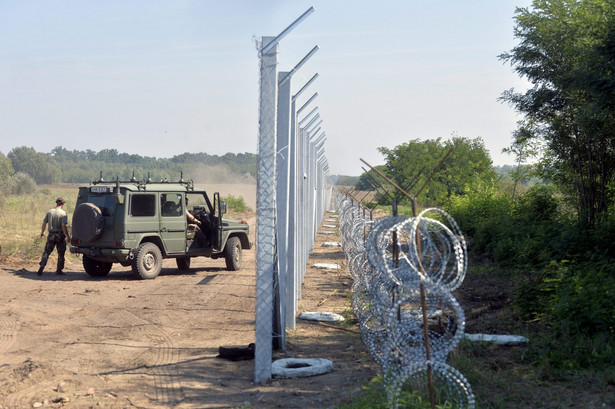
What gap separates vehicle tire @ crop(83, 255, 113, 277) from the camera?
1441 centimetres

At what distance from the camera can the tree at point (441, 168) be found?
2937 cm

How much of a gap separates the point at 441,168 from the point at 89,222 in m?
19.8

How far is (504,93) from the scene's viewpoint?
1633 cm

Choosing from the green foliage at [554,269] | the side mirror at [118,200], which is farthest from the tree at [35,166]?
the side mirror at [118,200]

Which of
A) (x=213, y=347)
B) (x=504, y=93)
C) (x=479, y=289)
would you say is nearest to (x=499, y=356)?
(x=213, y=347)

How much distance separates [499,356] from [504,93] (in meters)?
10.6

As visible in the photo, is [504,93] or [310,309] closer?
[310,309]

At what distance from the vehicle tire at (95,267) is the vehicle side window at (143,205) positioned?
1.45 meters

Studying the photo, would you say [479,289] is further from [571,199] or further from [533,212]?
[533,212]

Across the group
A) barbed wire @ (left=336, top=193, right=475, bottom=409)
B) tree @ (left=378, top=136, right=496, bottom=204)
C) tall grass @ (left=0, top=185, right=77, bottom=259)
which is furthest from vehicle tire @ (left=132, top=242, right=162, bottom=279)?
tree @ (left=378, top=136, right=496, bottom=204)

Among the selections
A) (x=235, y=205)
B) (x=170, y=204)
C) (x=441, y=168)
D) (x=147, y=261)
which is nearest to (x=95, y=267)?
(x=147, y=261)

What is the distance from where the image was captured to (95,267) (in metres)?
14.5

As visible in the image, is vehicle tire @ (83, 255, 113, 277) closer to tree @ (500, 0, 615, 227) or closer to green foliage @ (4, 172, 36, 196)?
tree @ (500, 0, 615, 227)

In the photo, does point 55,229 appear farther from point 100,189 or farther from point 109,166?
point 109,166
